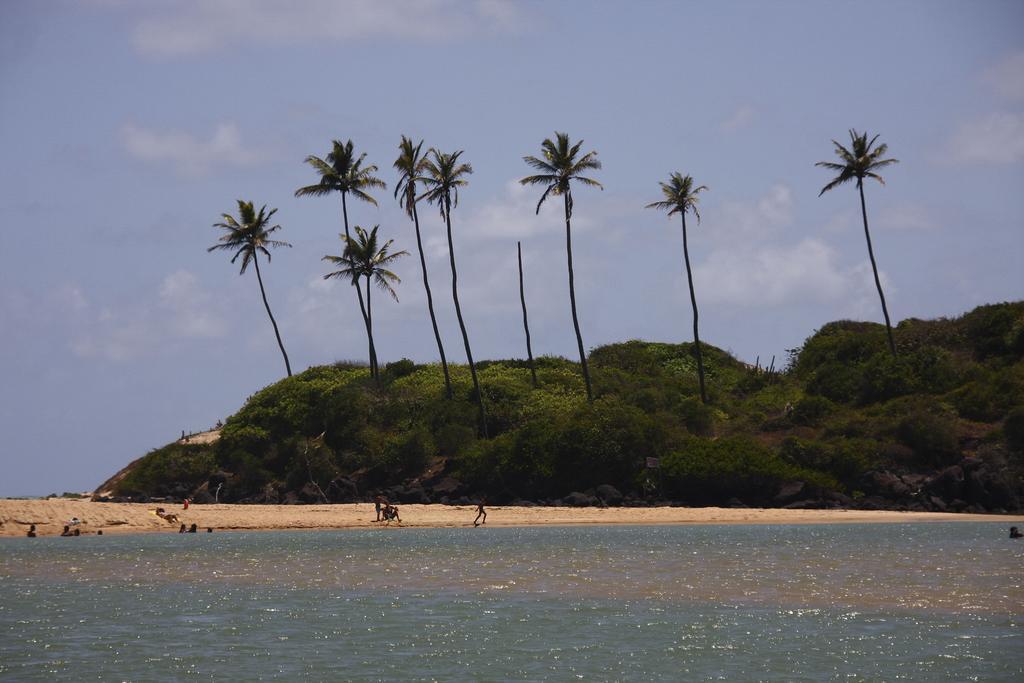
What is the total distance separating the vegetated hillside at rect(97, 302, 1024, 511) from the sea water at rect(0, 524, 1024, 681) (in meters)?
12.1

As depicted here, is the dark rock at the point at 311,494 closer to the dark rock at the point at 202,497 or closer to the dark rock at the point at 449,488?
the dark rock at the point at 202,497

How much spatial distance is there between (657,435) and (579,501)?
16.5 ft

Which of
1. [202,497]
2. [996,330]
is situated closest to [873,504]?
[996,330]

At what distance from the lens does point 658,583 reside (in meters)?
26.0

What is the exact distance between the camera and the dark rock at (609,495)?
5175cm

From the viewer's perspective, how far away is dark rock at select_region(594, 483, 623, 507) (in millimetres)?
51750

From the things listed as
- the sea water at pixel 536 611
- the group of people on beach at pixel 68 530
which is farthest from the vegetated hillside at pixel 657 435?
the group of people on beach at pixel 68 530

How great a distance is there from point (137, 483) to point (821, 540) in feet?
136

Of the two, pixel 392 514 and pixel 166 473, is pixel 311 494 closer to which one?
pixel 166 473

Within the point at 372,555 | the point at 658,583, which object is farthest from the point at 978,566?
the point at 372,555

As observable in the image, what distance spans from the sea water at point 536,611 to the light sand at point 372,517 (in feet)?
25.0

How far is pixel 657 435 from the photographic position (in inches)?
2105

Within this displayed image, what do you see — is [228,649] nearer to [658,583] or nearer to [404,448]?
[658,583]

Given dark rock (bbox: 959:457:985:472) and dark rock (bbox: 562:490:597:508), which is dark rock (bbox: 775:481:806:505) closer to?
dark rock (bbox: 959:457:985:472)
